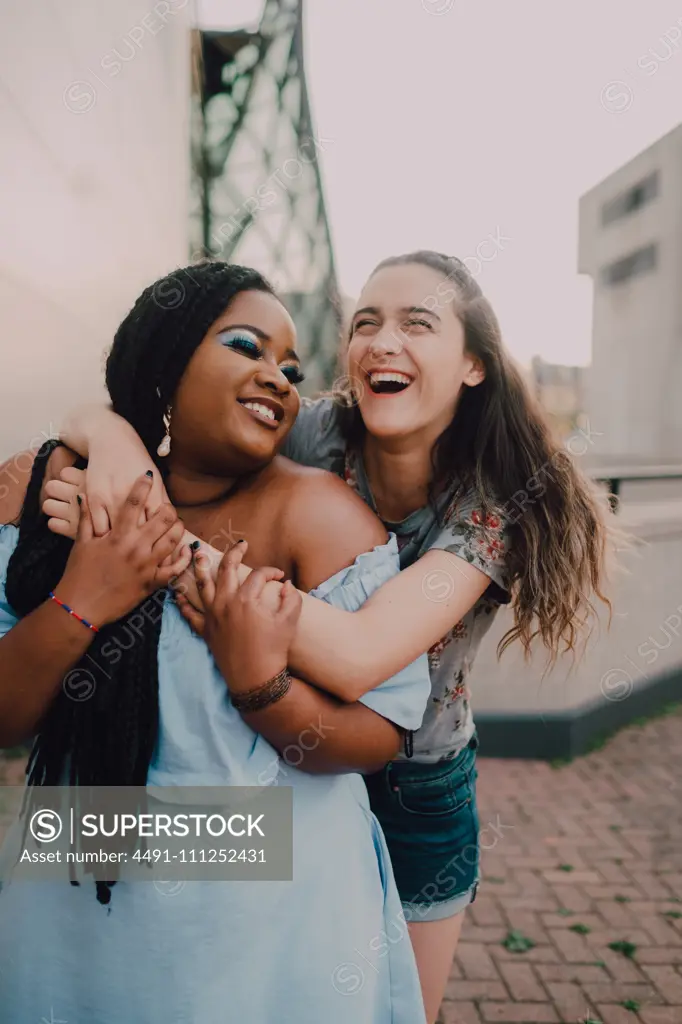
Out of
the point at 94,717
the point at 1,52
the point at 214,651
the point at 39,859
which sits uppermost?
the point at 1,52

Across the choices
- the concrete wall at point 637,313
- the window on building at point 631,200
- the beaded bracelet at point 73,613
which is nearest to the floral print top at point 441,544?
the beaded bracelet at point 73,613

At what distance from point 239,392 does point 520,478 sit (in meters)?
0.81

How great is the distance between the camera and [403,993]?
55.3 inches

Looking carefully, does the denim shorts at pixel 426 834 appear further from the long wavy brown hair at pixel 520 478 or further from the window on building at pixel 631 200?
the window on building at pixel 631 200

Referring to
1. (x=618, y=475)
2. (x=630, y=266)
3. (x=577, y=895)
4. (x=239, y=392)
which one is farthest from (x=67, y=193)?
(x=630, y=266)

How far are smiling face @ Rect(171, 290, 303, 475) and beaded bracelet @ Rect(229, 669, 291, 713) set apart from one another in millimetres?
418

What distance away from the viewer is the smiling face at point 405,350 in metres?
1.72

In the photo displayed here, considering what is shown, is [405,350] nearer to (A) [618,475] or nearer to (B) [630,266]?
(A) [618,475]

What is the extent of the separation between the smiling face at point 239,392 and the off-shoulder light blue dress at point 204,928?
30 centimetres

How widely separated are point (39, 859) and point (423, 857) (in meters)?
1.10

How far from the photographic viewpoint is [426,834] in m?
2.02

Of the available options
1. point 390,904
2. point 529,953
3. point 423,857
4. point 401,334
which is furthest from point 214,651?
point 529,953

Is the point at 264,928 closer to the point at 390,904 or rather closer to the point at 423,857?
the point at 390,904

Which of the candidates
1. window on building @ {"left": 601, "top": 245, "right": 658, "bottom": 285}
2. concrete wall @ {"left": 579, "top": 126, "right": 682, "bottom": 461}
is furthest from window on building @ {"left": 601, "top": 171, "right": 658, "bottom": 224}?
window on building @ {"left": 601, "top": 245, "right": 658, "bottom": 285}
